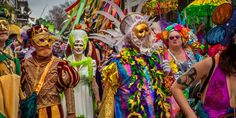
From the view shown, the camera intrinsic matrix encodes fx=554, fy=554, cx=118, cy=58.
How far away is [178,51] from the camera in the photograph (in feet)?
24.9

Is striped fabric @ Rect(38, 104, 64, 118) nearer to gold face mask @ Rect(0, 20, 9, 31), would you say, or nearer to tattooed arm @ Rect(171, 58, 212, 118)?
gold face mask @ Rect(0, 20, 9, 31)

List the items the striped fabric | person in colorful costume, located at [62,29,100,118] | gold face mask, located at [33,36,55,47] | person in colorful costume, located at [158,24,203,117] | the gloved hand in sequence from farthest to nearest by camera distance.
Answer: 1. person in colorful costume, located at [62,29,100,118]
2. person in colorful costume, located at [158,24,203,117]
3. the gloved hand
4. gold face mask, located at [33,36,55,47]
5. the striped fabric

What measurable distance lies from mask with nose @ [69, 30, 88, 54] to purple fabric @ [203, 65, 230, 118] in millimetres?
5051

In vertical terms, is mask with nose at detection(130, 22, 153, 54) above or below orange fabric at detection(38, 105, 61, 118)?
above

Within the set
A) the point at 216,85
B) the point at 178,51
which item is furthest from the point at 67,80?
the point at 216,85

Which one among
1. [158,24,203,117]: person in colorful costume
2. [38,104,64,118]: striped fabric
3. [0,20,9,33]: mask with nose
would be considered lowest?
[38,104,64,118]: striped fabric

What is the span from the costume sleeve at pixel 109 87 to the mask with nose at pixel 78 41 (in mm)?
2406

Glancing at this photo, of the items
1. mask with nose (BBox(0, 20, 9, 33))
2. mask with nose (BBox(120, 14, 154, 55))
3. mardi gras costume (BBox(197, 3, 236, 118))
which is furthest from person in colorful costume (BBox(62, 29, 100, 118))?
mardi gras costume (BBox(197, 3, 236, 118))

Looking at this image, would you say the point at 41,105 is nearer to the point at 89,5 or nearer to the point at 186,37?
the point at 186,37

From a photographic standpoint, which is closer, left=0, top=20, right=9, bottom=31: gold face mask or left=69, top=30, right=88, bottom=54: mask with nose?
left=0, top=20, right=9, bottom=31: gold face mask

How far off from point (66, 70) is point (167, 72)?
4.31 feet

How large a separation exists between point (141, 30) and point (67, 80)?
130 cm

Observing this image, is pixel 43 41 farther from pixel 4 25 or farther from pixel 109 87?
pixel 109 87

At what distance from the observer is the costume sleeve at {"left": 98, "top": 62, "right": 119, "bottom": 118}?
6.52 m
